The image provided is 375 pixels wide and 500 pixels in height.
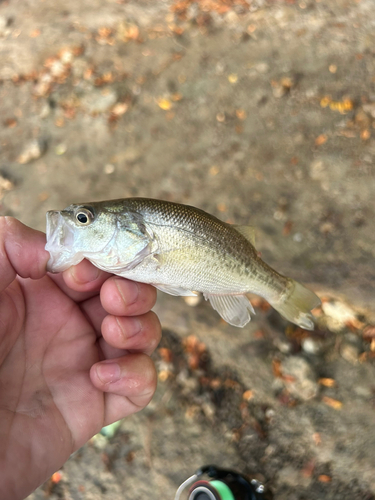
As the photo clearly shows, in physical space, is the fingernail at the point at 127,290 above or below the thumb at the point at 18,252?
below

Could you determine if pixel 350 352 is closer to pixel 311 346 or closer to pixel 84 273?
pixel 311 346

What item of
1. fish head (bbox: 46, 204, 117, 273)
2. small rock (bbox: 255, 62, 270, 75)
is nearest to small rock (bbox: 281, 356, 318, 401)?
fish head (bbox: 46, 204, 117, 273)

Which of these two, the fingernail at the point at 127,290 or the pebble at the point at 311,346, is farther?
the pebble at the point at 311,346

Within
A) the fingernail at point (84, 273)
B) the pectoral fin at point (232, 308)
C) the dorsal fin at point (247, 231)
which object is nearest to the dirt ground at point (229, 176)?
the pectoral fin at point (232, 308)

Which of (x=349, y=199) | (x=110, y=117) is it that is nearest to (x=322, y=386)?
(x=349, y=199)

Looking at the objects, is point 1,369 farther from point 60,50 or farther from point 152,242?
point 60,50

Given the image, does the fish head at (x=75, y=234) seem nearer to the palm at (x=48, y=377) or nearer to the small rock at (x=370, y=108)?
the palm at (x=48, y=377)

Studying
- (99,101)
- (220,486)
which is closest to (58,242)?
(220,486)
